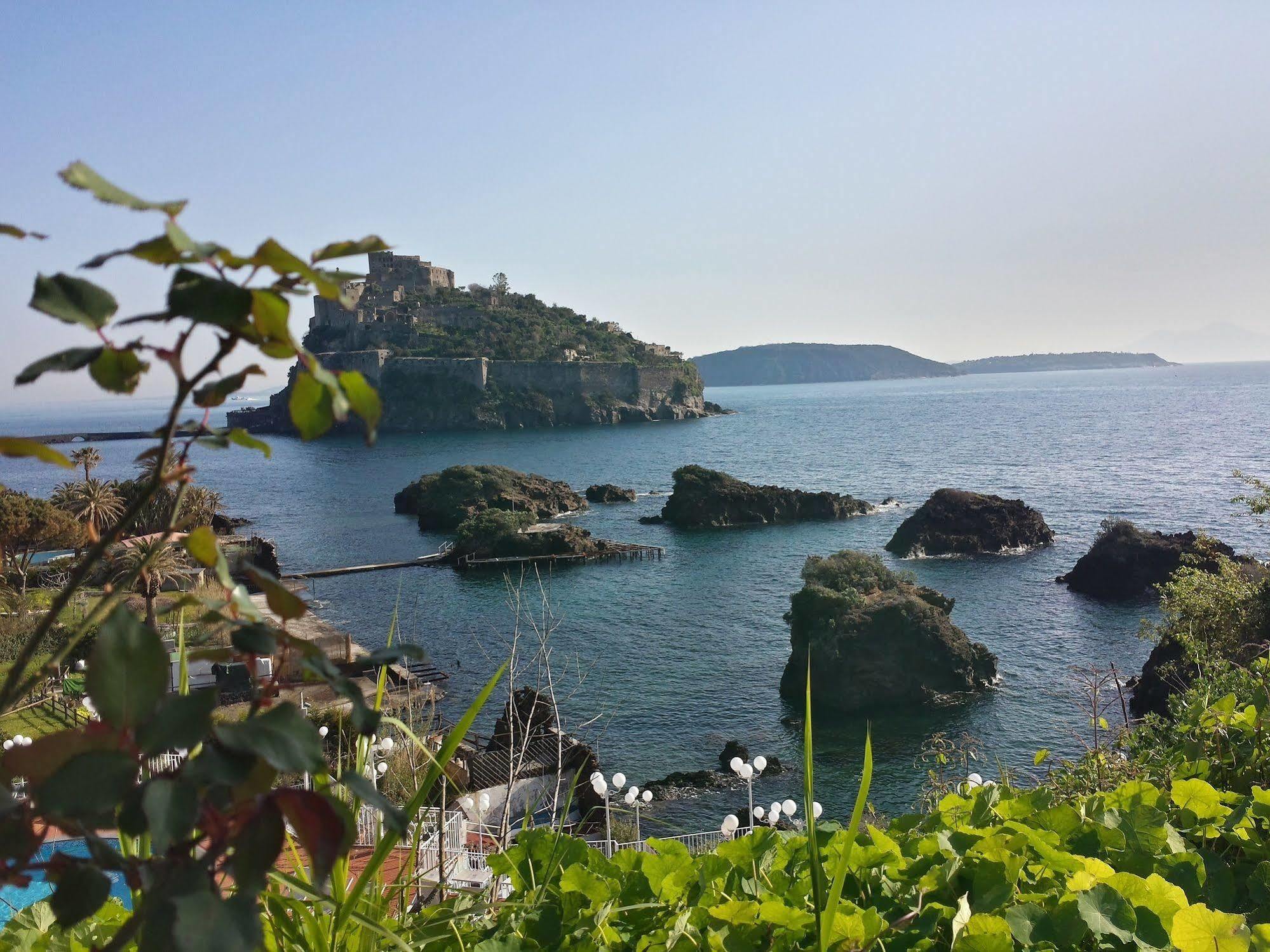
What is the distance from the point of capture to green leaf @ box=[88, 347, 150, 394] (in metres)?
0.75

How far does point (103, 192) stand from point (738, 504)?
143 feet

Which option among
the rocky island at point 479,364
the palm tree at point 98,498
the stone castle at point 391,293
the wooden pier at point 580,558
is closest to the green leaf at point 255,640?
the palm tree at point 98,498

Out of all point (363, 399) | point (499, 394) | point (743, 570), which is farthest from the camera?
point (499, 394)

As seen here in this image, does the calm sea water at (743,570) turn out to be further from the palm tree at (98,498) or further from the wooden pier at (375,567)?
the palm tree at (98,498)

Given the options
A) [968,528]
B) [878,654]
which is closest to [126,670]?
[878,654]

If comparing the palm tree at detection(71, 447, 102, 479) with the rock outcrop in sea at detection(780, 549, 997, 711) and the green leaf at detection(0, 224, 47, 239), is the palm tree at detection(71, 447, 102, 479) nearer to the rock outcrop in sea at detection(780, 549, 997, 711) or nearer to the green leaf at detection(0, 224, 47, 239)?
the green leaf at detection(0, 224, 47, 239)

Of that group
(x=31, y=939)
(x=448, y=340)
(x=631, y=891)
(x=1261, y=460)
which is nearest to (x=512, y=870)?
(x=631, y=891)

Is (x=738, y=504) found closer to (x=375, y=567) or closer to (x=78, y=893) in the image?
(x=375, y=567)

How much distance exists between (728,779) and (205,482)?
63.8 meters

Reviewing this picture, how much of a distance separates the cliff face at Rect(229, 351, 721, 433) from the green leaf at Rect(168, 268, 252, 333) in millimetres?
89271

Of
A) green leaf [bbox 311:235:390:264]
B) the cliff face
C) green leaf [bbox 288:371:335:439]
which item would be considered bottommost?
green leaf [bbox 288:371:335:439]

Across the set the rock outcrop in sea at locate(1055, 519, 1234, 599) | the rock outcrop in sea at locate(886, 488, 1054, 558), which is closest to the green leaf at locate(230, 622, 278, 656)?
the rock outcrop in sea at locate(1055, 519, 1234, 599)

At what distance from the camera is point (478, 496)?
45094mm

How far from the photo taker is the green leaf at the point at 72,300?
2.33ft
